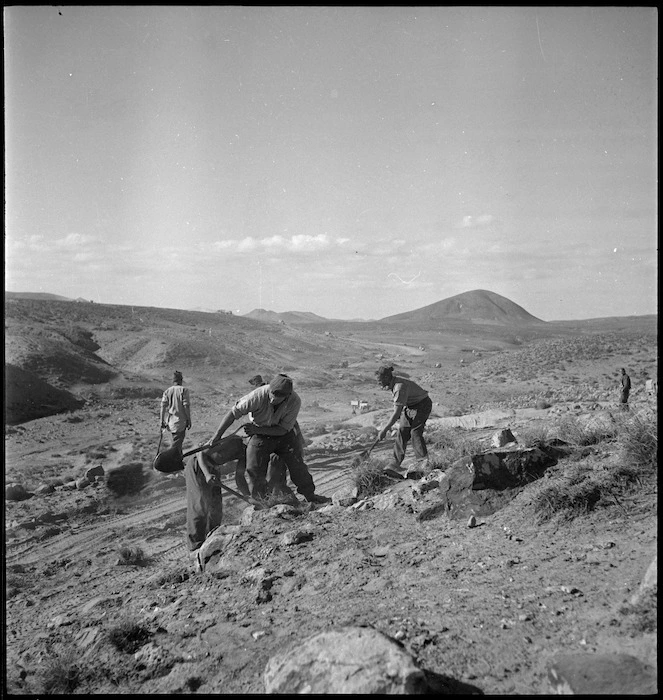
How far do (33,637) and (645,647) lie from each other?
4.55m

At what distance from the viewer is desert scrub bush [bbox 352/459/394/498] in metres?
6.13

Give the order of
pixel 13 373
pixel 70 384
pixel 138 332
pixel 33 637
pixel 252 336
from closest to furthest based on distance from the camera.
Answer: pixel 33 637, pixel 13 373, pixel 70 384, pixel 138 332, pixel 252 336

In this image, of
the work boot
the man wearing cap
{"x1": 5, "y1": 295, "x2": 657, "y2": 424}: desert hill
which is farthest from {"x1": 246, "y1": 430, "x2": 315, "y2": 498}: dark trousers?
{"x1": 5, "y1": 295, "x2": 657, "y2": 424}: desert hill

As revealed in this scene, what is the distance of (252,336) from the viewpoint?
4234 centimetres

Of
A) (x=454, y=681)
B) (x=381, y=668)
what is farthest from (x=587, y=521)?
(x=381, y=668)

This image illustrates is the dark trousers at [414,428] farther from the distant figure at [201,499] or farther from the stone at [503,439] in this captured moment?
the distant figure at [201,499]

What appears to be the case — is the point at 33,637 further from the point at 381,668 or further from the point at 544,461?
the point at 544,461

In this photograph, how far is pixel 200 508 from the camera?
5.96 m

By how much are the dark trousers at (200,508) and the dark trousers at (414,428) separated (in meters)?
2.60

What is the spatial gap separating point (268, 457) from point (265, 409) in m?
0.65

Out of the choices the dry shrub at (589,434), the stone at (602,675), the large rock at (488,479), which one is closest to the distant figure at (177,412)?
the large rock at (488,479)

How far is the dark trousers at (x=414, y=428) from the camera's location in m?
7.24

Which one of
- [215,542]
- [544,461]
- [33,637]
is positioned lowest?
[33,637]

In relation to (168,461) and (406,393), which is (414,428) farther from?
(168,461)
